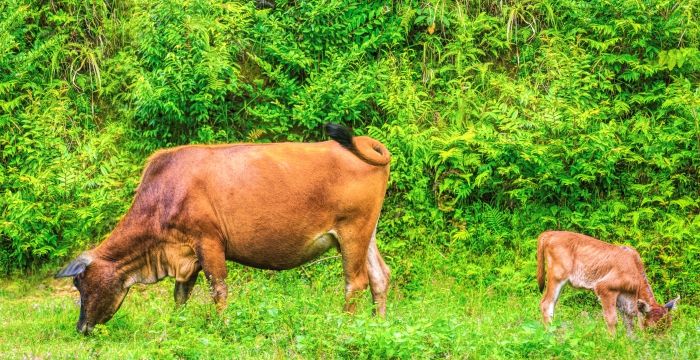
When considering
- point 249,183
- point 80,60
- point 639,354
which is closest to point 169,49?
point 80,60

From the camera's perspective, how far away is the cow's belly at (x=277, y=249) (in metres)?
10.2

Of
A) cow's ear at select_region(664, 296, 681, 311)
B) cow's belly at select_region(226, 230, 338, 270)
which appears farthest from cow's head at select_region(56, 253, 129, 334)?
cow's ear at select_region(664, 296, 681, 311)

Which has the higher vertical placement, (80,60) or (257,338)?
(80,60)

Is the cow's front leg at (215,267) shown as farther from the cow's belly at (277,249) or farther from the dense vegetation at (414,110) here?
the dense vegetation at (414,110)

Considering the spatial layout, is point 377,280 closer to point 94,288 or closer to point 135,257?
point 135,257

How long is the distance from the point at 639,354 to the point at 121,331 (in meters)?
4.96

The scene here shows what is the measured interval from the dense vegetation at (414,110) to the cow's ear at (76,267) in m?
2.65

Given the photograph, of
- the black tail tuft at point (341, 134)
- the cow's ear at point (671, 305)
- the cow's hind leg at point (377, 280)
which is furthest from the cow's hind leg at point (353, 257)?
the cow's ear at point (671, 305)

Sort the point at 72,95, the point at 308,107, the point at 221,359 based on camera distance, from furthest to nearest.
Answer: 1. the point at 72,95
2. the point at 308,107
3. the point at 221,359

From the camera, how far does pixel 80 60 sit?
563 inches

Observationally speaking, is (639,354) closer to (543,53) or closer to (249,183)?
(249,183)

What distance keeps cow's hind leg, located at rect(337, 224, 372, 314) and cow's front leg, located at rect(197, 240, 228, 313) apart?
1.26 m

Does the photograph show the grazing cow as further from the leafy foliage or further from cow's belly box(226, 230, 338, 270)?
cow's belly box(226, 230, 338, 270)

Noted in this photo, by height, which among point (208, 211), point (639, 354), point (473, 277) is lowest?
point (473, 277)
